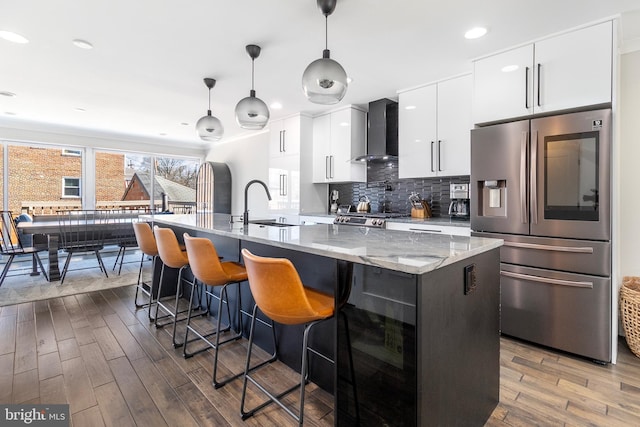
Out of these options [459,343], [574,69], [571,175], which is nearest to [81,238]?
[459,343]

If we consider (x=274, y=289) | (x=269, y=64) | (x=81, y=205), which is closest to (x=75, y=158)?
(x=81, y=205)

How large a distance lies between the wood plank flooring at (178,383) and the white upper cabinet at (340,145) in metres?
2.59

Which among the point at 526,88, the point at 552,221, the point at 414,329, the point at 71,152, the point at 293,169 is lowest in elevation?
the point at 414,329

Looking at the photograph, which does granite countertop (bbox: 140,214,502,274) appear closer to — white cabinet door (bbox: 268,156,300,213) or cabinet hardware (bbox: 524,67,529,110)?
cabinet hardware (bbox: 524,67,529,110)

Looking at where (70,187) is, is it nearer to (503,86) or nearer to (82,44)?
(82,44)

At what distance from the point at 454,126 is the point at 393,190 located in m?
1.22

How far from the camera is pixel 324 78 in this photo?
186 centimetres

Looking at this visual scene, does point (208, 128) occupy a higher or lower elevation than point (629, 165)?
higher

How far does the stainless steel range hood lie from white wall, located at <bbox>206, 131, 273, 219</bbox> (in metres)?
2.39

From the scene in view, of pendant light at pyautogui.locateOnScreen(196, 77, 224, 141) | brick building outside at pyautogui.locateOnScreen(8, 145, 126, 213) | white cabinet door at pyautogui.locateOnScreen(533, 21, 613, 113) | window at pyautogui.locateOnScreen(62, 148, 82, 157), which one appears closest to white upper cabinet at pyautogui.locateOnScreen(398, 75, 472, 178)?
white cabinet door at pyautogui.locateOnScreen(533, 21, 613, 113)

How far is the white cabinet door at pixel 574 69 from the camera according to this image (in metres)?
2.22

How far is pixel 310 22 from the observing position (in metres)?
2.31

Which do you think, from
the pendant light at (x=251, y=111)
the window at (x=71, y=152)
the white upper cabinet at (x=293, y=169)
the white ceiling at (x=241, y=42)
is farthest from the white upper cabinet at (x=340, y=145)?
the window at (x=71, y=152)

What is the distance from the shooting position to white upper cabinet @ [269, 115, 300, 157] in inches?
186
